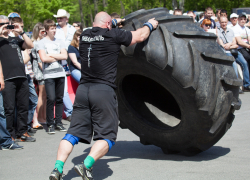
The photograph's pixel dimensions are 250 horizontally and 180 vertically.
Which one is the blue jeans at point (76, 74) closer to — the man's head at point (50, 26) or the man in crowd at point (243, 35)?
the man's head at point (50, 26)

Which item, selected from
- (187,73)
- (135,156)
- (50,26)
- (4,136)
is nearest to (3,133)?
(4,136)

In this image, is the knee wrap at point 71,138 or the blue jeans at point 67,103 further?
the blue jeans at point 67,103

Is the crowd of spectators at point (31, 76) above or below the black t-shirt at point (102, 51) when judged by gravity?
below

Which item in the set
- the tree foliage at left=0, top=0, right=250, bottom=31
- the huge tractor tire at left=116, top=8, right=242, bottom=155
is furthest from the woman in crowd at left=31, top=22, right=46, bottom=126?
the tree foliage at left=0, top=0, right=250, bottom=31

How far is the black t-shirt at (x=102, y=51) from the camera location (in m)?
3.68

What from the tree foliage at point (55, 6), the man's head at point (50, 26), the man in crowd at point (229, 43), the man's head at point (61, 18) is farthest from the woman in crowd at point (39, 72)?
the tree foliage at point (55, 6)

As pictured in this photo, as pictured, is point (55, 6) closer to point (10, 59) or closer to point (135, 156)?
point (10, 59)

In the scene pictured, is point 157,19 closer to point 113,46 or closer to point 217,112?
point 113,46

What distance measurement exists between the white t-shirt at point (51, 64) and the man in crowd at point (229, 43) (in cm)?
522

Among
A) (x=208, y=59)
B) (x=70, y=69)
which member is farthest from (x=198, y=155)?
(x=70, y=69)

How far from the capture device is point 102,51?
369cm

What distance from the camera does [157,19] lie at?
392 cm

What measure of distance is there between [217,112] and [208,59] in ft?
1.99

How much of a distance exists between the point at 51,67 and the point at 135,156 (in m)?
2.89
